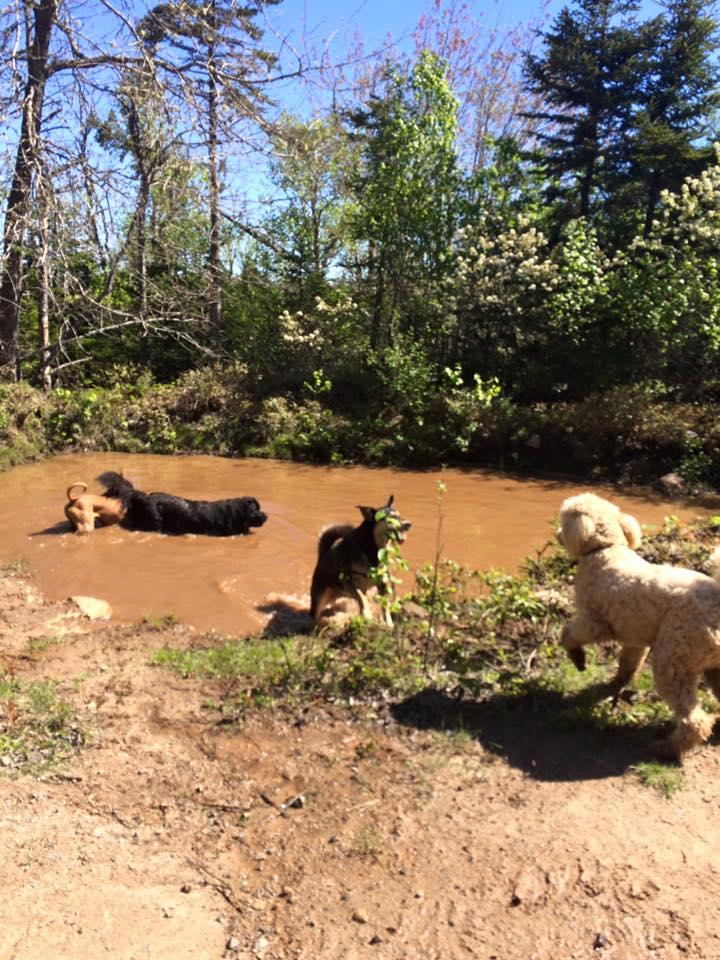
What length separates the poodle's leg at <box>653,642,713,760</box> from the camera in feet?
12.4

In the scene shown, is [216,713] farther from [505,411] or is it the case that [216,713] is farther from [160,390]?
[160,390]

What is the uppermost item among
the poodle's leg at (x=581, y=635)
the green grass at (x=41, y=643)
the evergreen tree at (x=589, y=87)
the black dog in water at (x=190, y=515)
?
the evergreen tree at (x=589, y=87)

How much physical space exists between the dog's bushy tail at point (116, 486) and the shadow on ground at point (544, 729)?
7.07 meters

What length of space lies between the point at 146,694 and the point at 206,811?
4.61 ft

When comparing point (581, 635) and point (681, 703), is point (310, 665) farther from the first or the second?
point (681, 703)

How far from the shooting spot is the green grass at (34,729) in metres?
4.03

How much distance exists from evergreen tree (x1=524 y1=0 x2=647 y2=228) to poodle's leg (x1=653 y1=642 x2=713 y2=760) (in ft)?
52.6

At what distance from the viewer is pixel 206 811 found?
3688 millimetres

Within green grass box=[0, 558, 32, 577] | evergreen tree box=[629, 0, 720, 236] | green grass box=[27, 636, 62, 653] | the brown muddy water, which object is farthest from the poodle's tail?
evergreen tree box=[629, 0, 720, 236]

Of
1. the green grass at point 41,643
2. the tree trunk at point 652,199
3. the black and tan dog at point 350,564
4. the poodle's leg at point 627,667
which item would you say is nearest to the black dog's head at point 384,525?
the black and tan dog at point 350,564

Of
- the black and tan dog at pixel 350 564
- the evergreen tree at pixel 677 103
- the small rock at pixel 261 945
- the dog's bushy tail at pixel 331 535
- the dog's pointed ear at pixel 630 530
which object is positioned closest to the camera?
the small rock at pixel 261 945

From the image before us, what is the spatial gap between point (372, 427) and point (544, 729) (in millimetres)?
12450

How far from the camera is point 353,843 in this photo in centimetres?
340

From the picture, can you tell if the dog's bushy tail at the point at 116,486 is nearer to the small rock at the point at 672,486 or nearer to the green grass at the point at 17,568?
the green grass at the point at 17,568
